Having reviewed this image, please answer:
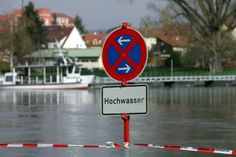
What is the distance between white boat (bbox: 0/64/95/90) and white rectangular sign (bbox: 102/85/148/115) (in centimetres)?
6549

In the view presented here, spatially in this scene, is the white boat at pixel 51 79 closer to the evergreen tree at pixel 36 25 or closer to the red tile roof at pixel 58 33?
the evergreen tree at pixel 36 25

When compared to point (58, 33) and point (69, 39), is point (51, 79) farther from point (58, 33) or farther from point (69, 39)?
point (58, 33)

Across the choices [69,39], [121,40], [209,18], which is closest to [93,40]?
[69,39]

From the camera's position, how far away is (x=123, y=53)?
371 inches

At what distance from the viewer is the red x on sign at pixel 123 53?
9.36m

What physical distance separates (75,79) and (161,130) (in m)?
55.0

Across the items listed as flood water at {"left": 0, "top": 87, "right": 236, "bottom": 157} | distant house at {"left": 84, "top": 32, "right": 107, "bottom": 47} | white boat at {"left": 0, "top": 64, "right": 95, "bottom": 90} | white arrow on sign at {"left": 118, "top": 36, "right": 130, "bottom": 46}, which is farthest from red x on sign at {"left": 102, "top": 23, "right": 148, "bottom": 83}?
distant house at {"left": 84, "top": 32, "right": 107, "bottom": 47}

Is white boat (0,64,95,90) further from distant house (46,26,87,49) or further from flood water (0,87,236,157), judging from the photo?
distant house (46,26,87,49)

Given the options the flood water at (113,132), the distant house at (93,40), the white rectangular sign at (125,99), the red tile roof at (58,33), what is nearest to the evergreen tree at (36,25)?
the red tile roof at (58,33)

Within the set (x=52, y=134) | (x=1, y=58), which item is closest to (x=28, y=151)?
(x=52, y=134)

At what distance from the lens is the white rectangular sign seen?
9.43m

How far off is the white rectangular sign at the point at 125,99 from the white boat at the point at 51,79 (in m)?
65.5

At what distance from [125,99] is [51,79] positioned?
2733 inches

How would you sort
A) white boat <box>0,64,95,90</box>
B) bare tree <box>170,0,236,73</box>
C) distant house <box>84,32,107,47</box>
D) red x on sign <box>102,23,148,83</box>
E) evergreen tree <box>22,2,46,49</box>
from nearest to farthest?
red x on sign <box>102,23,148,83</box>
white boat <box>0,64,95,90</box>
bare tree <box>170,0,236,73</box>
evergreen tree <box>22,2,46,49</box>
distant house <box>84,32,107,47</box>
